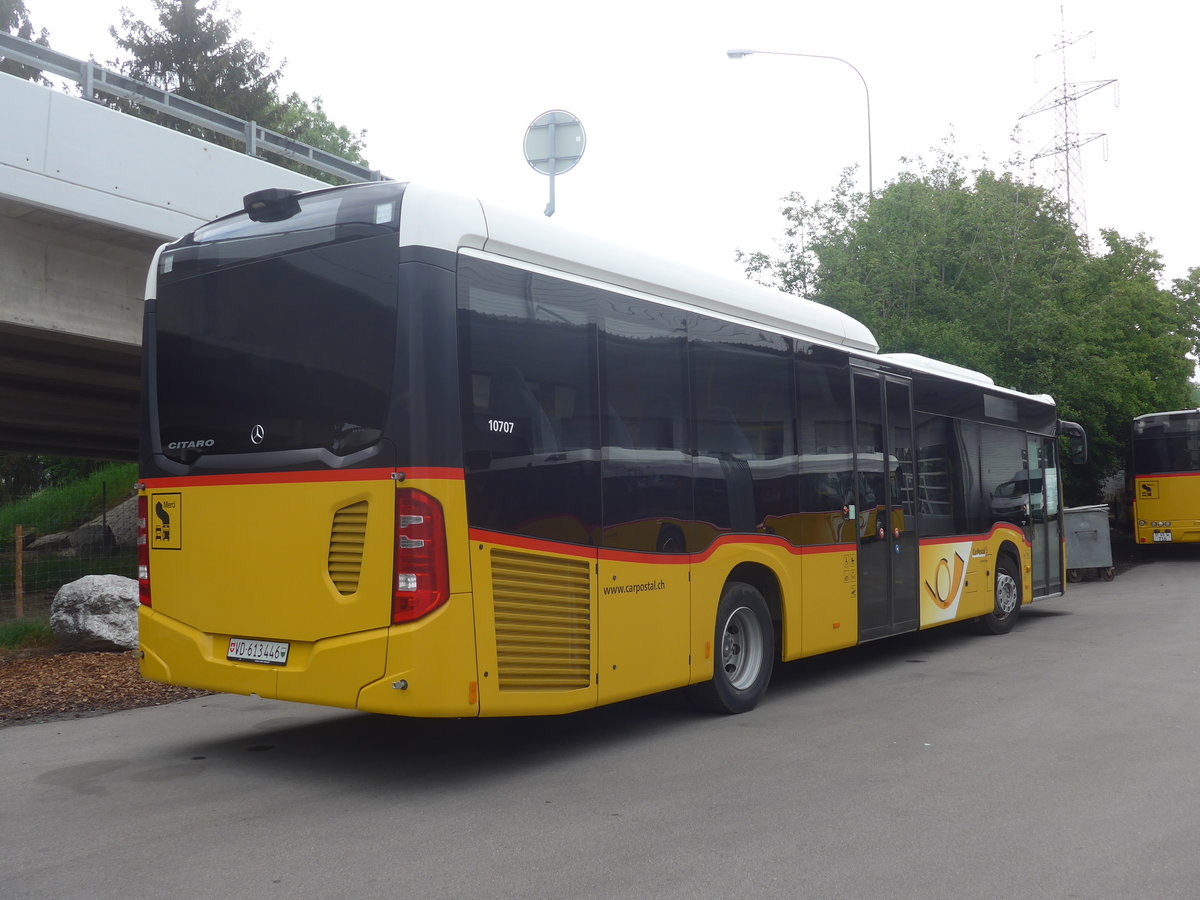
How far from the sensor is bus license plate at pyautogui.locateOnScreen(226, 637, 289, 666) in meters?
6.24

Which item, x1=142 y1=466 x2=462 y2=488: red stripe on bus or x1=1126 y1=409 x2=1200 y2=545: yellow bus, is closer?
x1=142 y1=466 x2=462 y2=488: red stripe on bus

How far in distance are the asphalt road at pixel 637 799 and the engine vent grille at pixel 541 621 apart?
24.2 inches

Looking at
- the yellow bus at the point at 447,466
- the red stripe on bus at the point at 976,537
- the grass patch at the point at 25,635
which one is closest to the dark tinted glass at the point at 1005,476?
the red stripe on bus at the point at 976,537

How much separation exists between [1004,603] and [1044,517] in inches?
75.4

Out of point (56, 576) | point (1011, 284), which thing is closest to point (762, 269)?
point (1011, 284)

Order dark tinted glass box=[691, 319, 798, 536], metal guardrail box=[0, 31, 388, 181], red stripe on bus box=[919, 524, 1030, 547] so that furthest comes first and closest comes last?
1. red stripe on bus box=[919, 524, 1030, 547]
2. metal guardrail box=[0, 31, 388, 181]
3. dark tinted glass box=[691, 319, 798, 536]

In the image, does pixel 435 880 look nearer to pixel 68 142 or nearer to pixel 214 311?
pixel 214 311

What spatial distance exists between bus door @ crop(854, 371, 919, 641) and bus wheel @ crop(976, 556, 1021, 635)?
2.82 metres

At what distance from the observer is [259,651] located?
6.34m

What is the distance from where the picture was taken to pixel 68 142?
10.1 meters

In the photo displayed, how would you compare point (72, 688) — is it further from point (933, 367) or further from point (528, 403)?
point (933, 367)

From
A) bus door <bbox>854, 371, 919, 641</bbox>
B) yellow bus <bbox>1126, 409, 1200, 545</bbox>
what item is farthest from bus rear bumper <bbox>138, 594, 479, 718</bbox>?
yellow bus <bbox>1126, 409, 1200, 545</bbox>

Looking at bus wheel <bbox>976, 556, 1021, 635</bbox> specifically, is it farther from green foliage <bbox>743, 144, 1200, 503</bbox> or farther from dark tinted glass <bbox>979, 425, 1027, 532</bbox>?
green foliage <bbox>743, 144, 1200, 503</bbox>

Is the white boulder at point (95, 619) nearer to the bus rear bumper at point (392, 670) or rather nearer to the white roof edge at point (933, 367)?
the bus rear bumper at point (392, 670)
